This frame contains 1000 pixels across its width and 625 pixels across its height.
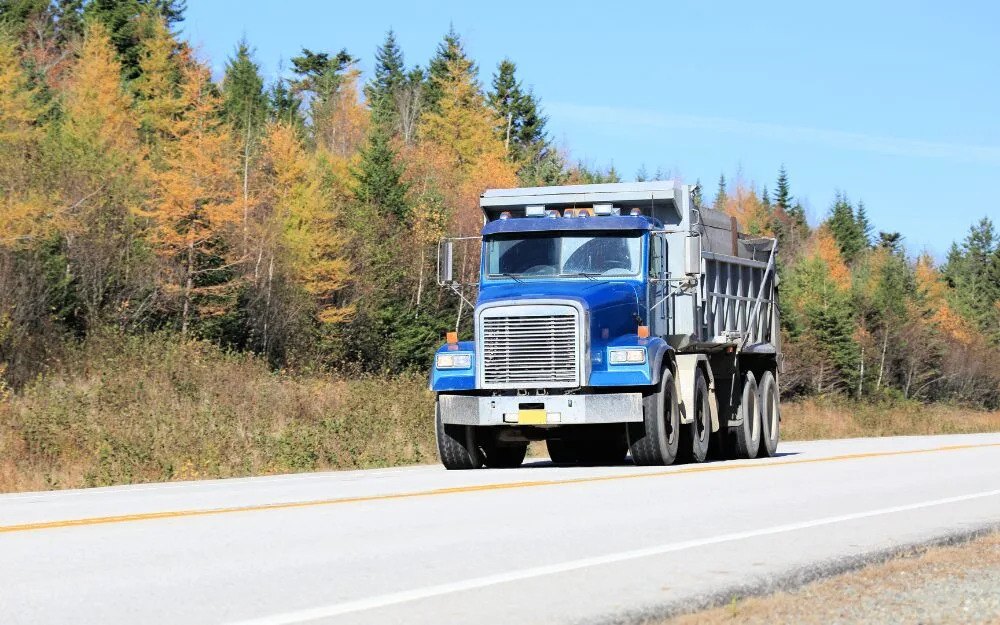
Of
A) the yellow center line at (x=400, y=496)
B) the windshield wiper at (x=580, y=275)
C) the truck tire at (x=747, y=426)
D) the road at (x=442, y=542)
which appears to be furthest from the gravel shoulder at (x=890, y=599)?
the truck tire at (x=747, y=426)

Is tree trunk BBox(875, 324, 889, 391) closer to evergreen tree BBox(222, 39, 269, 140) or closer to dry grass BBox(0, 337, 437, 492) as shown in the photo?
evergreen tree BBox(222, 39, 269, 140)

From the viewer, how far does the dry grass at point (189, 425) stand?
61.0ft

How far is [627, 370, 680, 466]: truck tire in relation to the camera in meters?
17.8

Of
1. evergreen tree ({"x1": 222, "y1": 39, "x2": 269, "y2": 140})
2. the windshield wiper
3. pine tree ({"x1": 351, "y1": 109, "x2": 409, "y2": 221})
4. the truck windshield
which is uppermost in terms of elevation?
evergreen tree ({"x1": 222, "y1": 39, "x2": 269, "y2": 140})

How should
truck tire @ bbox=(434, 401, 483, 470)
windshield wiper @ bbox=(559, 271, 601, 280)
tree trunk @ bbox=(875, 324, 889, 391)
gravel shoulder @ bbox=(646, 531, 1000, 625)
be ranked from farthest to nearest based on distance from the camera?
tree trunk @ bbox=(875, 324, 889, 391) → windshield wiper @ bbox=(559, 271, 601, 280) → truck tire @ bbox=(434, 401, 483, 470) → gravel shoulder @ bbox=(646, 531, 1000, 625)

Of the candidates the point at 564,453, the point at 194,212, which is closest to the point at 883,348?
the point at 194,212

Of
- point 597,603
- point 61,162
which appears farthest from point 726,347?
point 61,162

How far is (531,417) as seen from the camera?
17.4 metres

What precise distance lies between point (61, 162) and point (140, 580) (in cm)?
3911

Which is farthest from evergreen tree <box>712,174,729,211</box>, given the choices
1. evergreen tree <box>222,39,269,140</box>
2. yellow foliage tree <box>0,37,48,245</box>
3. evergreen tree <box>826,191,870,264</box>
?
yellow foliage tree <box>0,37,48,245</box>

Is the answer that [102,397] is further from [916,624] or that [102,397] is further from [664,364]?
[916,624]

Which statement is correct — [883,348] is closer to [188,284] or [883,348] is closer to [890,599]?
[188,284]

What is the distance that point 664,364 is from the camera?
1859cm

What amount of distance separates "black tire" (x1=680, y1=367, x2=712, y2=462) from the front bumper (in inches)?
86.1
